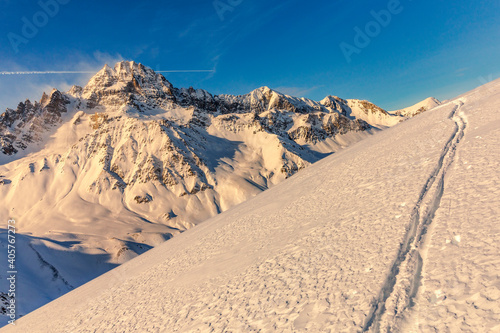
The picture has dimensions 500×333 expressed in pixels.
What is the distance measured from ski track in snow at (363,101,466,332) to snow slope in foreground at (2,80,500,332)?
1.0 inches

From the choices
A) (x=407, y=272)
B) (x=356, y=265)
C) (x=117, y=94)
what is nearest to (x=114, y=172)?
(x=117, y=94)

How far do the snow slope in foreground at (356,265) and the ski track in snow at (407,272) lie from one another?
0.02 metres

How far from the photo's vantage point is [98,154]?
13275 cm

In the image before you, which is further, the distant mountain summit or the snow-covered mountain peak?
the snow-covered mountain peak

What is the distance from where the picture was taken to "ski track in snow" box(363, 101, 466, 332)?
17.5 ft

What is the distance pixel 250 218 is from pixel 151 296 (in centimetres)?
714

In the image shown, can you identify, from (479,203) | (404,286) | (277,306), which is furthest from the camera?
(479,203)

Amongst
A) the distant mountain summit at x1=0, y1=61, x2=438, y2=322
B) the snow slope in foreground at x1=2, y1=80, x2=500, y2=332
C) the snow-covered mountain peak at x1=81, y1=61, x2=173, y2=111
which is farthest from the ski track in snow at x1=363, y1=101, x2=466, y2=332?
the snow-covered mountain peak at x1=81, y1=61, x2=173, y2=111

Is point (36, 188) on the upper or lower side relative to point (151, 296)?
upper

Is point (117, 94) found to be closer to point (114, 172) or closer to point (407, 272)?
point (114, 172)

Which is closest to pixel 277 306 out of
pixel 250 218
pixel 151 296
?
pixel 151 296

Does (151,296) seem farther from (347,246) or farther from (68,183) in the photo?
(68,183)

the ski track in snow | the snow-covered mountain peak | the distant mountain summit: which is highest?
the snow-covered mountain peak

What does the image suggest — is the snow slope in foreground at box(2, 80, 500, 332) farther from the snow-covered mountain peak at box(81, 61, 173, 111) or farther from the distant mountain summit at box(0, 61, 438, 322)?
the snow-covered mountain peak at box(81, 61, 173, 111)
